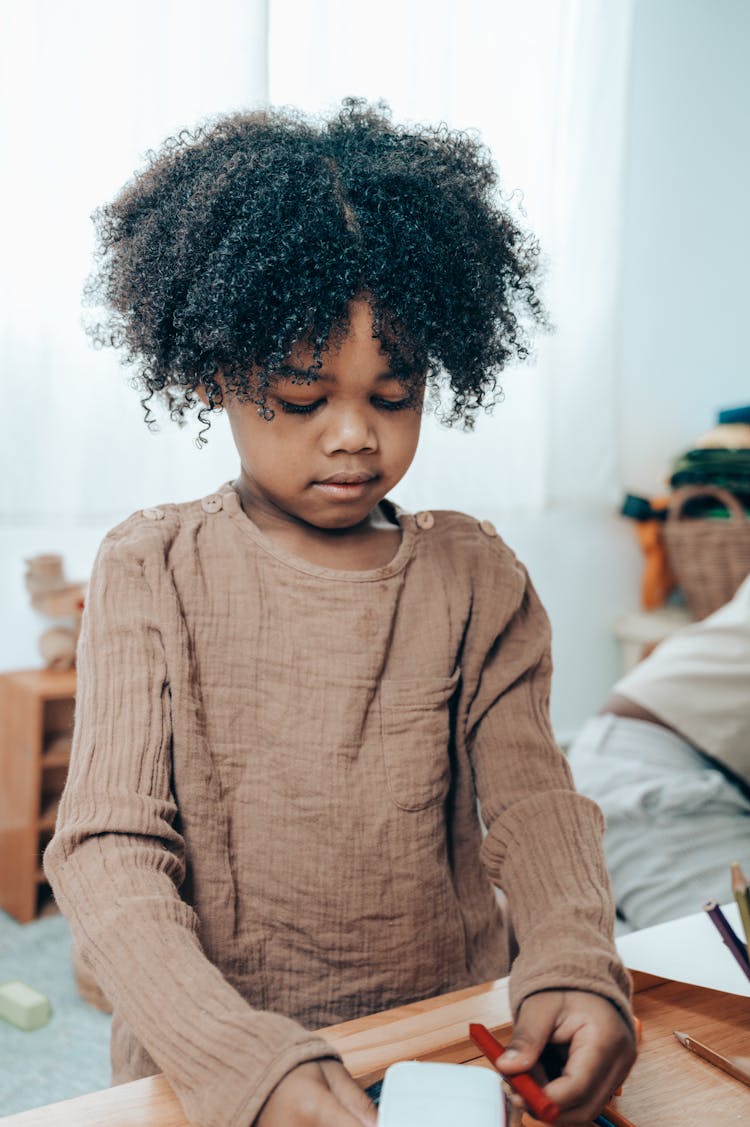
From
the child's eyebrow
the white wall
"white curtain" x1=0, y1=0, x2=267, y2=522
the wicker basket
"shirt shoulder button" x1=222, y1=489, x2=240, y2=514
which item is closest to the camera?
the child's eyebrow

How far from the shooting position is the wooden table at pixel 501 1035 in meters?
0.48

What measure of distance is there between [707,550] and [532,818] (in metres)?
1.98

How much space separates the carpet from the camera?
1383mm

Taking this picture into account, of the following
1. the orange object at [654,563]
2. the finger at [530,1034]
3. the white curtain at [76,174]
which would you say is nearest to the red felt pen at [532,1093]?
the finger at [530,1034]

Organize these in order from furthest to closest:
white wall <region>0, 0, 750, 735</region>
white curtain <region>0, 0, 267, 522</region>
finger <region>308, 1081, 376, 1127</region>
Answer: white wall <region>0, 0, 750, 735</region>, white curtain <region>0, 0, 267, 522</region>, finger <region>308, 1081, 376, 1127</region>

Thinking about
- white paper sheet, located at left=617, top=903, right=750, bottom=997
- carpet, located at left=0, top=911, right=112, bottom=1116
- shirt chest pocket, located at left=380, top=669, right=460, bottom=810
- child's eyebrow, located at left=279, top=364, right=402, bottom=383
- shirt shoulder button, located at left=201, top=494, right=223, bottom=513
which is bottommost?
carpet, located at left=0, top=911, right=112, bottom=1116

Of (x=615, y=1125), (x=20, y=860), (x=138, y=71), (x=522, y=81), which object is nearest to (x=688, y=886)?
(x=615, y=1125)

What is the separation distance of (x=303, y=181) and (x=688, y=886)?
101cm

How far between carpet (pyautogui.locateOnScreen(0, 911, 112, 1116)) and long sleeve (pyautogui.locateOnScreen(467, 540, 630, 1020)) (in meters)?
0.97

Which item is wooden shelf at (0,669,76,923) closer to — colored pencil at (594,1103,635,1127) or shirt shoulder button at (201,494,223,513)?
shirt shoulder button at (201,494,223,513)

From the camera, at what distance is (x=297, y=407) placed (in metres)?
0.63

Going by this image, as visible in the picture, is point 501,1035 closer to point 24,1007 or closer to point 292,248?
point 292,248

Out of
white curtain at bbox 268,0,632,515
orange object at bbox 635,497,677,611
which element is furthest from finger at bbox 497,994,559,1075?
orange object at bbox 635,497,677,611

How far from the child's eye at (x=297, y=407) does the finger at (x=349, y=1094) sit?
0.36m
